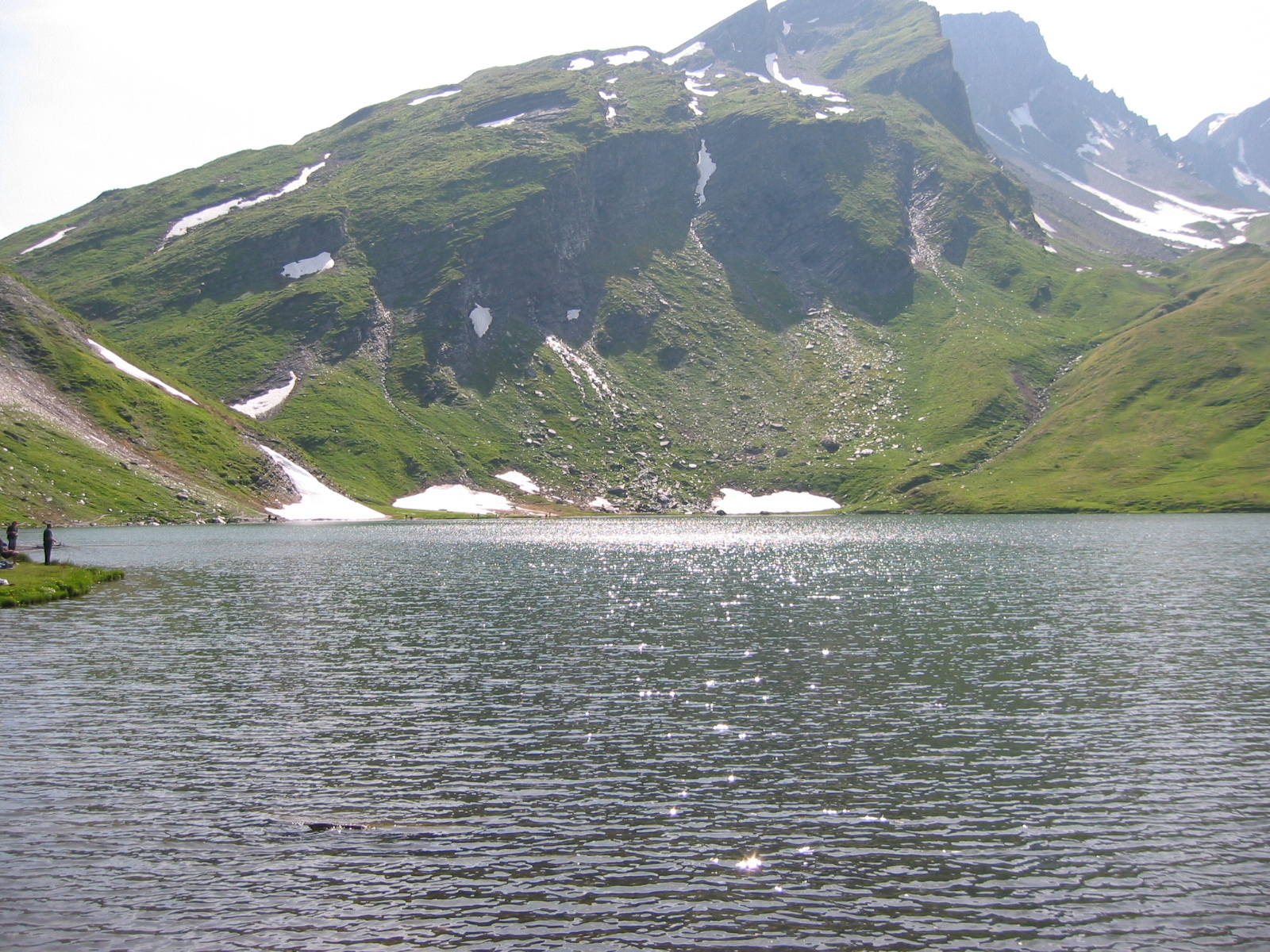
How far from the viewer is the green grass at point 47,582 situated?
208 feet

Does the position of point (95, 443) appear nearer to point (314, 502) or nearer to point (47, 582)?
point (314, 502)

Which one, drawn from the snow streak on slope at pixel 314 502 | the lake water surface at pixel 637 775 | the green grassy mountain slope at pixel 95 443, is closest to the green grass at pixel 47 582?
the lake water surface at pixel 637 775

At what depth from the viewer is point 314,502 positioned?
187125 mm

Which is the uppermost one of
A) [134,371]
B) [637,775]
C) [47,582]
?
[134,371]

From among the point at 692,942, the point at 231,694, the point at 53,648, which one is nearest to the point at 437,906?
the point at 692,942

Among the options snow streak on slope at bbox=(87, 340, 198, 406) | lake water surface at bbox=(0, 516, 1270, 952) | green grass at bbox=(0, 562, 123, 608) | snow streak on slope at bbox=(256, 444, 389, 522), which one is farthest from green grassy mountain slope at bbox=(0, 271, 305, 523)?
lake water surface at bbox=(0, 516, 1270, 952)

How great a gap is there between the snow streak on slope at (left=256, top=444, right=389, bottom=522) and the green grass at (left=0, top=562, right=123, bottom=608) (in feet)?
343

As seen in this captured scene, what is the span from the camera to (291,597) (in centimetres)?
6875

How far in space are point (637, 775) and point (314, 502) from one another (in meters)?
173

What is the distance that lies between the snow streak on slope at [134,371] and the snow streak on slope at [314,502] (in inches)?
794

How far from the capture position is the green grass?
208 ft

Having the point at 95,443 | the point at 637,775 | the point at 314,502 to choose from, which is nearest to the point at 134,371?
the point at 95,443

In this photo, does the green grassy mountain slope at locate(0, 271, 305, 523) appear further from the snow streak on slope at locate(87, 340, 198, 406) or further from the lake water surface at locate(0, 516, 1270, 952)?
the lake water surface at locate(0, 516, 1270, 952)

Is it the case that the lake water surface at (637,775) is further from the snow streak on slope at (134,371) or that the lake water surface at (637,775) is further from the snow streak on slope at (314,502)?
the snow streak on slope at (134,371)
